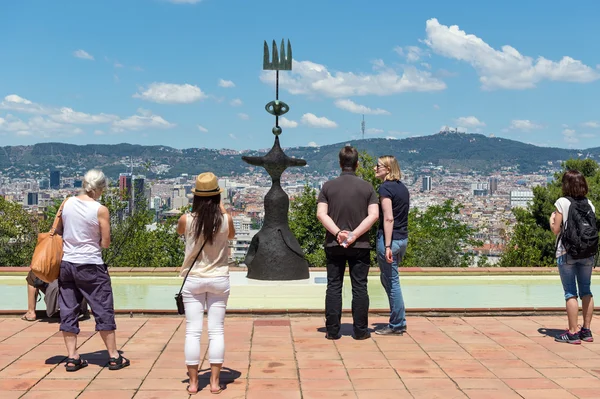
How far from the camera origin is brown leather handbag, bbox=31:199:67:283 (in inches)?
210

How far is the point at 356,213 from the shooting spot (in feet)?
20.8

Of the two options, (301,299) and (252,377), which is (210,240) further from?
→ (301,299)

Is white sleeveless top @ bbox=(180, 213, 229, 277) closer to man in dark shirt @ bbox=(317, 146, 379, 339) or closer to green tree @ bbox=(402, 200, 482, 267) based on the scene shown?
man in dark shirt @ bbox=(317, 146, 379, 339)

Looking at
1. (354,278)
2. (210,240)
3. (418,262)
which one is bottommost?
(418,262)

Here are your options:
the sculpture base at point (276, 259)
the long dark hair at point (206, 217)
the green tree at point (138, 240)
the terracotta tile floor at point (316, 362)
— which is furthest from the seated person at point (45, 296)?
the green tree at point (138, 240)

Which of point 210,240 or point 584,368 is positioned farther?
point 584,368

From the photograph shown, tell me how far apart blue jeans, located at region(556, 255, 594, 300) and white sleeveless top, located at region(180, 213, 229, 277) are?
3089 mm

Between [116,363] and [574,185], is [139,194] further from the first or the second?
[574,185]

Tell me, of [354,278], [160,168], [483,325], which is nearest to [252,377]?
[354,278]

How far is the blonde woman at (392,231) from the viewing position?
21.0 ft

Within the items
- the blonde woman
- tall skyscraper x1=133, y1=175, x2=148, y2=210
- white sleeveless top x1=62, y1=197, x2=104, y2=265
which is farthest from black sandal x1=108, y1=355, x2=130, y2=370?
tall skyscraper x1=133, y1=175, x2=148, y2=210

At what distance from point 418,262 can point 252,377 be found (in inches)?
560

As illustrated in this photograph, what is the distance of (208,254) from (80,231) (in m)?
1.09

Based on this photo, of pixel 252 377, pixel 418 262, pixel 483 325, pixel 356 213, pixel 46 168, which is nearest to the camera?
pixel 252 377
